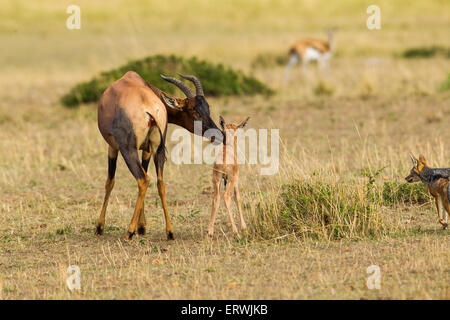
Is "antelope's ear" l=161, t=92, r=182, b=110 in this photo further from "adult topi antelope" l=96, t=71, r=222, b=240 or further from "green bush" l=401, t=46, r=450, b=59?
"green bush" l=401, t=46, r=450, b=59

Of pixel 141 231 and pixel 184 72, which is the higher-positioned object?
pixel 184 72

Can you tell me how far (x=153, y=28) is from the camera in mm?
37594

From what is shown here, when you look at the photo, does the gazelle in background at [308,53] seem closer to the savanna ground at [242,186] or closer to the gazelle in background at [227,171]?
the savanna ground at [242,186]

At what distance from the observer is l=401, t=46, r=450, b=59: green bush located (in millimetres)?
25436

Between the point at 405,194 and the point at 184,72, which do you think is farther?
the point at 184,72

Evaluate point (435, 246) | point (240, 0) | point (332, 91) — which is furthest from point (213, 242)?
point (240, 0)

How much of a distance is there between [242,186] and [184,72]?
8678mm

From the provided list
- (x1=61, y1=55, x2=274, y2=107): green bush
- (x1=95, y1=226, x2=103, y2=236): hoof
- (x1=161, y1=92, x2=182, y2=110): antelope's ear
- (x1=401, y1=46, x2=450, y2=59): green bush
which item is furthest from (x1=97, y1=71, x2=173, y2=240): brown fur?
(x1=401, y1=46, x2=450, y2=59): green bush

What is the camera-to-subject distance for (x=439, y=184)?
25.6ft

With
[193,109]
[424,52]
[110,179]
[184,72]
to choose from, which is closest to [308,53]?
[424,52]

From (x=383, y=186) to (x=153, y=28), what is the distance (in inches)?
1164

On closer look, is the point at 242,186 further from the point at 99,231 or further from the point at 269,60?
the point at 269,60

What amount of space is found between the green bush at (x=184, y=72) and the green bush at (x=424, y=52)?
8672mm
